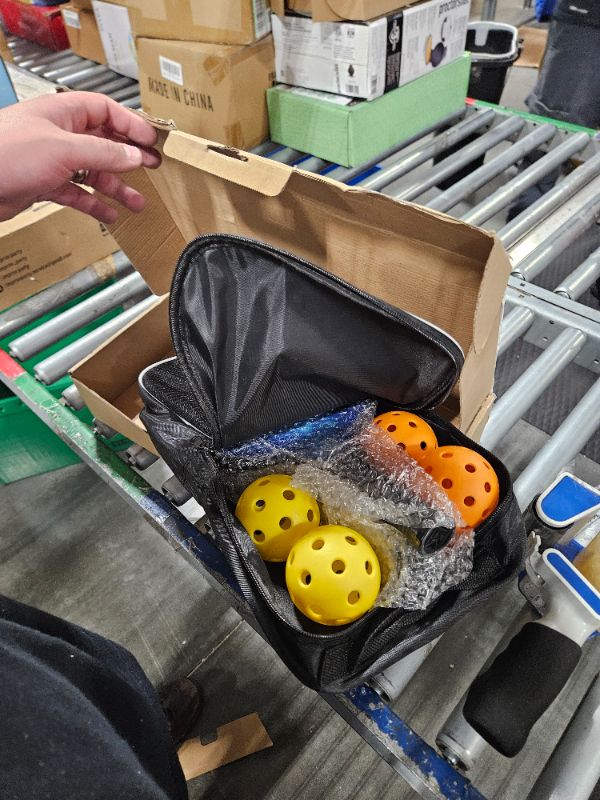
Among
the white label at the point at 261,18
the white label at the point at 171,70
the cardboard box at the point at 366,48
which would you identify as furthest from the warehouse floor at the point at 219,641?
the white label at the point at 261,18

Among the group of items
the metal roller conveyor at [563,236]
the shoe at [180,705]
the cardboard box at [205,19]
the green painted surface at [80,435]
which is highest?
the cardboard box at [205,19]

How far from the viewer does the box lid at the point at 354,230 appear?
1.96ft

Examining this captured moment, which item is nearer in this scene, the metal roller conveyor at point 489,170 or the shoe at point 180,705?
the shoe at point 180,705

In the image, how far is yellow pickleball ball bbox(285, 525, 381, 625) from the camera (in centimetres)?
57

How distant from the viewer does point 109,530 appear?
4.73ft

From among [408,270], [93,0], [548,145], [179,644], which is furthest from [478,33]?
[179,644]

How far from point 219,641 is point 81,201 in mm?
992

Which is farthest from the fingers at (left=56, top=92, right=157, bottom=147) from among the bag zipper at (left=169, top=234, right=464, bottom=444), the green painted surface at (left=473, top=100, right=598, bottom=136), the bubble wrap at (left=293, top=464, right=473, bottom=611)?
the green painted surface at (left=473, top=100, right=598, bottom=136)

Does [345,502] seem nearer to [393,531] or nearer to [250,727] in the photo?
[393,531]

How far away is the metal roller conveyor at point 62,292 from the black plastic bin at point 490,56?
1.64 metres

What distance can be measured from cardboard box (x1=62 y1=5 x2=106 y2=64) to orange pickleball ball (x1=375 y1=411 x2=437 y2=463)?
6.82 ft

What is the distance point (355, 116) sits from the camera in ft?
4.51

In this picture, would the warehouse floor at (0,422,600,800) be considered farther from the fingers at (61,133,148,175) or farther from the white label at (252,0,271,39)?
the white label at (252,0,271,39)

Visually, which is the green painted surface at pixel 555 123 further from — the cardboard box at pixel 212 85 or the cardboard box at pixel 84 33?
the cardboard box at pixel 84 33
